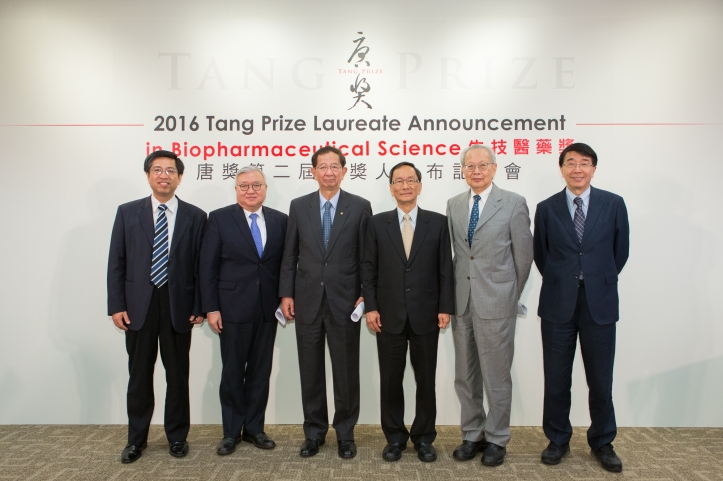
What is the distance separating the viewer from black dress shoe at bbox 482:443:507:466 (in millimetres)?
2959

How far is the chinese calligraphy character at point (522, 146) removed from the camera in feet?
12.5

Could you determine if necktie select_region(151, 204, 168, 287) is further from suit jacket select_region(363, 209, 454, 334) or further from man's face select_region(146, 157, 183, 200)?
suit jacket select_region(363, 209, 454, 334)

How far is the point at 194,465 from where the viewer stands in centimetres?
300

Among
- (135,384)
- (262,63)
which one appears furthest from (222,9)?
(135,384)

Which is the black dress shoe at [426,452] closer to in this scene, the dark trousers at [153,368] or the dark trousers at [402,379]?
the dark trousers at [402,379]

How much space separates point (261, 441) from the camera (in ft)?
10.6

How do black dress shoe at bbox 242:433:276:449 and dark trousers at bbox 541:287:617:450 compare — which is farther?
black dress shoe at bbox 242:433:276:449

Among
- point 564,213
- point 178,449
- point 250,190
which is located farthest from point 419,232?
point 178,449

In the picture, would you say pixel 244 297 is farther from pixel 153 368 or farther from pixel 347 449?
pixel 347 449

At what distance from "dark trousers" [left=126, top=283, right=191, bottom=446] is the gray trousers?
5.76ft

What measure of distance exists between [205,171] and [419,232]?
6.06 feet

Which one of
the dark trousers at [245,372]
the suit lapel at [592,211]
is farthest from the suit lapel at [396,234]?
the suit lapel at [592,211]

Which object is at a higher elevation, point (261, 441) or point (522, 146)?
point (522, 146)

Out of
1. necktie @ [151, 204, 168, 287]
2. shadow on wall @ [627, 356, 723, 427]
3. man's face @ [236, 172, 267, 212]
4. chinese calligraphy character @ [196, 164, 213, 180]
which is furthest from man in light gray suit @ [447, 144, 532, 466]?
chinese calligraphy character @ [196, 164, 213, 180]
